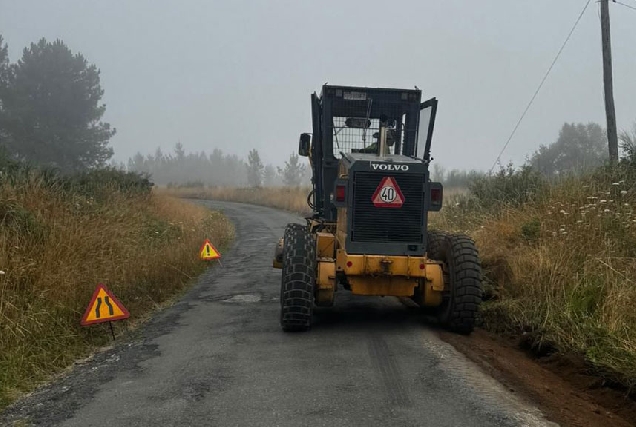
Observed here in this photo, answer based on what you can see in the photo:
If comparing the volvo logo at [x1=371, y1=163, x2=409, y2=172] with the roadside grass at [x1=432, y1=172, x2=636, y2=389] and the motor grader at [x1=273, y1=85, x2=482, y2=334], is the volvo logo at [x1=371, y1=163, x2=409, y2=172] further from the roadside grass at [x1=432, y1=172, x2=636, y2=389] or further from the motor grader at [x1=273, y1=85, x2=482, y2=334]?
the roadside grass at [x1=432, y1=172, x2=636, y2=389]

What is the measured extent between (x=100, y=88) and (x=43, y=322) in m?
46.6

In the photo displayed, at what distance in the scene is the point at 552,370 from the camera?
5.80m

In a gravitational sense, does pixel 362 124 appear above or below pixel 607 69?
below

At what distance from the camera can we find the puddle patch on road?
9234 millimetres

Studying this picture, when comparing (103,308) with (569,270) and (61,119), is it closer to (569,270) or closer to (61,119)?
(569,270)

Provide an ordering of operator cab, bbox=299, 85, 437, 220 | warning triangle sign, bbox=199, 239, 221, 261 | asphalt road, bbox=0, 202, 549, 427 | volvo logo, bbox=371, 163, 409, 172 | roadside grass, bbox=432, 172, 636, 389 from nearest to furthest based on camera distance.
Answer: asphalt road, bbox=0, 202, 549, 427
roadside grass, bbox=432, 172, 636, 389
volvo logo, bbox=371, 163, 409, 172
operator cab, bbox=299, 85, 437, 220
warning triangle sign, bbox=199, 239, 221, 261

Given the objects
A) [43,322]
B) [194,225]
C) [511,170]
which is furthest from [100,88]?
[43,322]

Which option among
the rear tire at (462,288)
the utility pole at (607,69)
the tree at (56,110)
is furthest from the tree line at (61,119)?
the rear tire at (462,288)

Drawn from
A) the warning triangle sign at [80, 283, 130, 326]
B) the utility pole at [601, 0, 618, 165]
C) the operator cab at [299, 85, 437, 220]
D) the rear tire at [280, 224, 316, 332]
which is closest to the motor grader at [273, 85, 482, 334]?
the rear tire at [280, 224, 316, 332]

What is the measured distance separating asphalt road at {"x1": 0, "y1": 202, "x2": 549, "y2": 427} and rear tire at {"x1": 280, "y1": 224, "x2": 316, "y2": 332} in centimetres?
18

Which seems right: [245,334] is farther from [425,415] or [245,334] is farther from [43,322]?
[425,415]

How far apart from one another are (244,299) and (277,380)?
4.19 m

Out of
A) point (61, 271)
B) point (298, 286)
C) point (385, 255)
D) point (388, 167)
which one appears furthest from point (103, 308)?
point (388, 167)

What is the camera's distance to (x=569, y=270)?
7.22m
